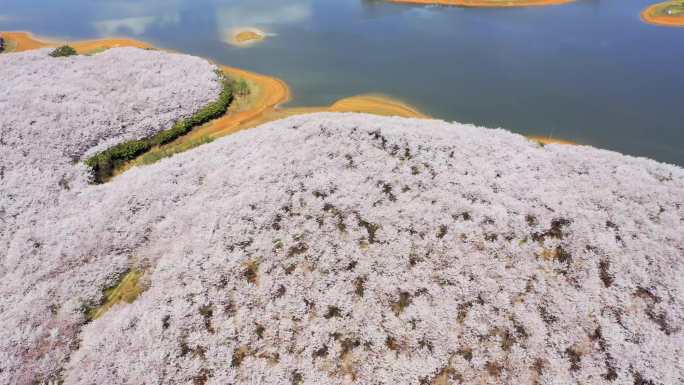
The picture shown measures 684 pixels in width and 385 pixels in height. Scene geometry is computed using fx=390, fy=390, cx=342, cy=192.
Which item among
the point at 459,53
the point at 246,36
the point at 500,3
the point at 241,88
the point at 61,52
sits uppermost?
the point at 500,3

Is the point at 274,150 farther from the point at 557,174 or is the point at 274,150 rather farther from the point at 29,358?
the point at 557,174

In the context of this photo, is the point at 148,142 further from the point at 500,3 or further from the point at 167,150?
the point at 500,3

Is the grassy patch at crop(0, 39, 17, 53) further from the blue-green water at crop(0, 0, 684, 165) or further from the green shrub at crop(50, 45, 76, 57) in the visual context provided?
the green shrub at crop(50, 45, 76, 57)

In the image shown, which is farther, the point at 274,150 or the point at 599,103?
the point at 599,103

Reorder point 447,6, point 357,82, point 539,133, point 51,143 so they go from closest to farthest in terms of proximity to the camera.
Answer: point 51,143 < point 539,133 < point 357,82 < point 447,6

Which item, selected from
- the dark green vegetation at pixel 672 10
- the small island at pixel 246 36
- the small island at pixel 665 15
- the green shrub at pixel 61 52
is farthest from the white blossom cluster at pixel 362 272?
the dark green vegetation at pixel 672 10

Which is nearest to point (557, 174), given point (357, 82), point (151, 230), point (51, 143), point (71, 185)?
point (151, 230)

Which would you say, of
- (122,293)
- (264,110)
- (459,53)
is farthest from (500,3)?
(122,293)
